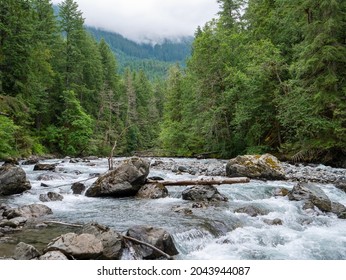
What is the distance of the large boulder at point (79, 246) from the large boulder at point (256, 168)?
11903mm

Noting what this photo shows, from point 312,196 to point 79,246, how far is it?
871 centimetres

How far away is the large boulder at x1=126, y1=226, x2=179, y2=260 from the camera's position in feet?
23.7

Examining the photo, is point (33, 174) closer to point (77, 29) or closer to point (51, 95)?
point (51, 95)

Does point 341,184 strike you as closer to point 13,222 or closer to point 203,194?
point 203,194

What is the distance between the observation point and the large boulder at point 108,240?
692cm

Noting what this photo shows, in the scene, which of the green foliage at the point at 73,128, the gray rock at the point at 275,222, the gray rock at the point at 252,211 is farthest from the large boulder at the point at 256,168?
the green foliage at the point at 73,128

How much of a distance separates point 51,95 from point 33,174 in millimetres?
23865

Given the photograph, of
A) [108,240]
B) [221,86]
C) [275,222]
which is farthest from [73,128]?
[108,240]

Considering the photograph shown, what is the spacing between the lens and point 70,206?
11.9 meters

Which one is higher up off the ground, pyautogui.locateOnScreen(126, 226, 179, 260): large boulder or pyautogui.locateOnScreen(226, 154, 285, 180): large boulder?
pyautogui.locateOnScreen(126, 226, 179, 260): large boulder

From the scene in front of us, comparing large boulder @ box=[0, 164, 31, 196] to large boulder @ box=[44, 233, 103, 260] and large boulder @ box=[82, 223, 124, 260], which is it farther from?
large boulder @ box=[44, 233, 103, 260]

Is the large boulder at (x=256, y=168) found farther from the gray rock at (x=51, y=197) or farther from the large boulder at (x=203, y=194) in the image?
the gray rock at (x=51, y=197)

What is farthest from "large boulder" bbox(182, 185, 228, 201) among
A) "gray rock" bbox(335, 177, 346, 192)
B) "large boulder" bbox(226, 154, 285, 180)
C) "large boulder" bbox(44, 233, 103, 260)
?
"large boulder" bbox(44, 233, 103, 260)

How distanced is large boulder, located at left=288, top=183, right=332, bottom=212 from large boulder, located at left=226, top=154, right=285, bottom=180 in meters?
4.03
